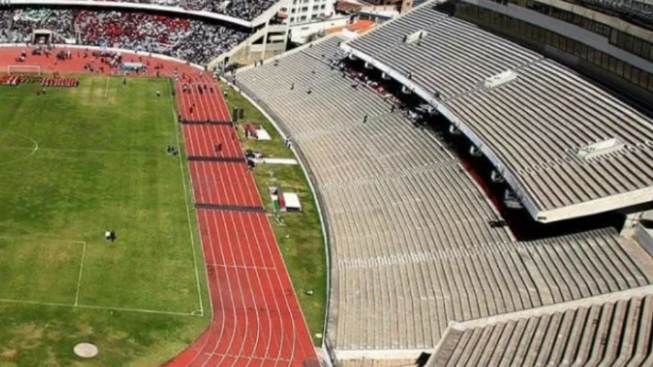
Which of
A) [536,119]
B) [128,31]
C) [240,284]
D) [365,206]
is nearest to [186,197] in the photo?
[240,284]

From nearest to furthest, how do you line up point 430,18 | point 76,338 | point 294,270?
1. point 76,338
2. point 294,270
3. point 430,18

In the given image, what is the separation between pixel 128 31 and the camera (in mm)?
81625

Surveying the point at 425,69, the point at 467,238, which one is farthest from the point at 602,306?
the point at 425,69

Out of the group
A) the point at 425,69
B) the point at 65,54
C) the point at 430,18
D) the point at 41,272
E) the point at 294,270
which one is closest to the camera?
the point at 41,272

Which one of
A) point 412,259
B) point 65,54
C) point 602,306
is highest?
point 602,306

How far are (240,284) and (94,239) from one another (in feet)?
28.1

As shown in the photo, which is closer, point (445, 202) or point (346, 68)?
point (445, 202)

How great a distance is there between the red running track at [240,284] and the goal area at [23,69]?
23.2 metres

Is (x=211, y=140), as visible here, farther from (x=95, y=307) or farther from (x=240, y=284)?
(x=95, y=307)

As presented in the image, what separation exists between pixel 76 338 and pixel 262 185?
2038cm

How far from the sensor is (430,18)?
6341 cm

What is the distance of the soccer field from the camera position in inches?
1208

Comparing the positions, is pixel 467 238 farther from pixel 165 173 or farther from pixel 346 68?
pixel 346 68

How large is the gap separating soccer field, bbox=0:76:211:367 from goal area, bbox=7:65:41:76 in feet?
25.0
